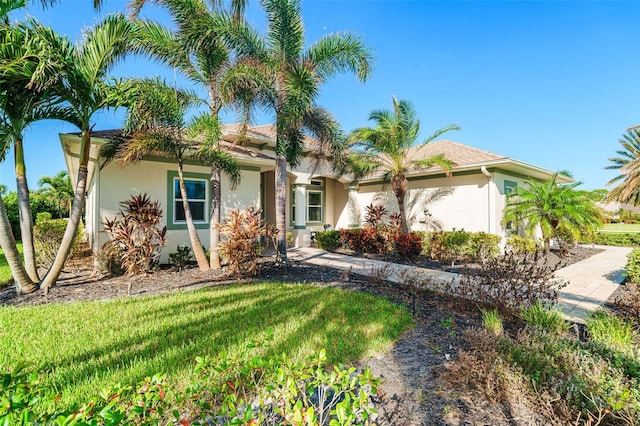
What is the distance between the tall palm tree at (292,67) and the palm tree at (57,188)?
93.6 ft

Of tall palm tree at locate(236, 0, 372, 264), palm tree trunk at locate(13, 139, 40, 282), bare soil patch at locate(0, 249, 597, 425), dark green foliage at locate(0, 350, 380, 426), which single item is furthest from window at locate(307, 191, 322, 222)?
dark green foliage at locate(0, 350, 380, 426)

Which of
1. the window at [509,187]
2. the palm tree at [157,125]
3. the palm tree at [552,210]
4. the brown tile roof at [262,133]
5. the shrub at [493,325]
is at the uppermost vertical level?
the brown tile roof at [262,133]

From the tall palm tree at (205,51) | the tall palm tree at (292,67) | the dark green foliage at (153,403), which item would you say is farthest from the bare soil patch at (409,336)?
the tall palm tree at (292,67)

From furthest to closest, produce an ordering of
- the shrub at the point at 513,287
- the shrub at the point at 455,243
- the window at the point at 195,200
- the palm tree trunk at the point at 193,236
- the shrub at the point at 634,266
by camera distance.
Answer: the shrub at the point at 455,243, the window at the point at 195,200, the palm tree trunk at the point at 193,236, the shrub at the point at 634,266, the shrub at the point at 513,287

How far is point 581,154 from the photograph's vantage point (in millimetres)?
19719

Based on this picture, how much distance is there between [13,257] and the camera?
6.40 m

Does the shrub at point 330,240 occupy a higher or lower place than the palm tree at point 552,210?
lower

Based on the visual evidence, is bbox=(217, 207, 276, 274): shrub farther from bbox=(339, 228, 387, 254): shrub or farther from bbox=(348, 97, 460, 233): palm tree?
bbox=(348, 97, 460, 233): palm tree

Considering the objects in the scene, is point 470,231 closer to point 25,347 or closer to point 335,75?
point 335,75

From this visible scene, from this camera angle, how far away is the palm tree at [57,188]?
27781 mm

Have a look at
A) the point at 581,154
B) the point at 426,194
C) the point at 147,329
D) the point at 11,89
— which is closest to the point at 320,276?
the point at 147,329

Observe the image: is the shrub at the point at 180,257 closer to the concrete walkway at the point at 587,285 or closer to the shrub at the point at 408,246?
the shrub at the point at 408,246

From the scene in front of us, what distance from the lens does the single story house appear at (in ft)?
30.8

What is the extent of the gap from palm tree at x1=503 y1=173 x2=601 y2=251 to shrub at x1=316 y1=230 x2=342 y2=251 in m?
7.47
